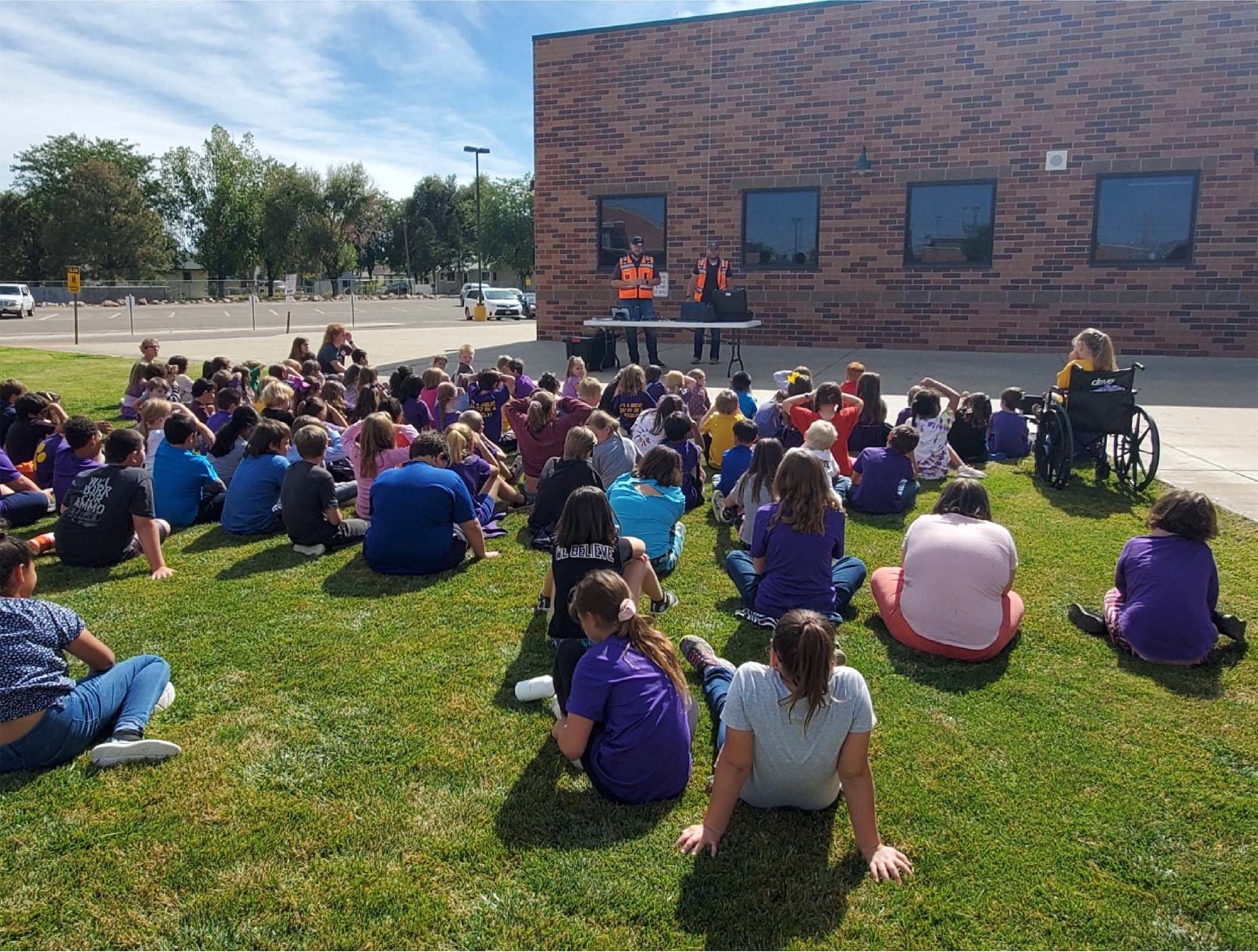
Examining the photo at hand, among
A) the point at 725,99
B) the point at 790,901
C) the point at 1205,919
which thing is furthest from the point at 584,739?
the point at 725,99

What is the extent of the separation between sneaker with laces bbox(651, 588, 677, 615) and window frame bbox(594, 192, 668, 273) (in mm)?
14016

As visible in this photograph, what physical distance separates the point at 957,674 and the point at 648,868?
2.16 metres

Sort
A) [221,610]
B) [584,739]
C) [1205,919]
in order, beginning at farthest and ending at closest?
[221,610] → [584,739] → [1205,919]

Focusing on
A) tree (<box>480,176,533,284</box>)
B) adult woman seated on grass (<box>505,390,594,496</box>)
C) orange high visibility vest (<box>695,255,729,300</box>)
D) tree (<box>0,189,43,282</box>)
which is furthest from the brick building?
tree (<box>0,189,43,282</box>)

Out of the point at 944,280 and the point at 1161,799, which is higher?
the point at 944,280

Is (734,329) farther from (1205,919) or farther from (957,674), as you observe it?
(1205,919)

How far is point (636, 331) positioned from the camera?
52.5 feet

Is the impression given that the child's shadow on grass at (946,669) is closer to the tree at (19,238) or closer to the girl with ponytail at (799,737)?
the girl with ponytail at (799,737)

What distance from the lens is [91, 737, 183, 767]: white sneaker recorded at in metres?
3.53

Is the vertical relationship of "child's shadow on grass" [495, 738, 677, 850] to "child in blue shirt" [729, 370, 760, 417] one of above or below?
below

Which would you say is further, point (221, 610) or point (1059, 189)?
point (1059, 189)

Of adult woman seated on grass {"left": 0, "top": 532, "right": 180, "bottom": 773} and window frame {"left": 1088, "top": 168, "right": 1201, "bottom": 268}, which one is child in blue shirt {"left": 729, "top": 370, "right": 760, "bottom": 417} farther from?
window frame {"left": 1088, "top": 168, "right": 1201, "bottom": 268}

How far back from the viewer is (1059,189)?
1549 cm

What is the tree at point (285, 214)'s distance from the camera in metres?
72.4
